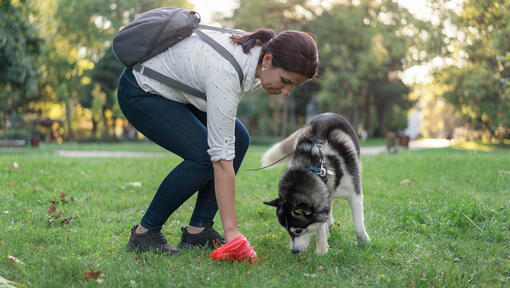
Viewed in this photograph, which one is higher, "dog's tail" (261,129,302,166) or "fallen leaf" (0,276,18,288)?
"dog's tail" (261,129,302,166)

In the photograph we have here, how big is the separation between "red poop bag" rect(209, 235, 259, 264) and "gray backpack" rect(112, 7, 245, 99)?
3.57ft

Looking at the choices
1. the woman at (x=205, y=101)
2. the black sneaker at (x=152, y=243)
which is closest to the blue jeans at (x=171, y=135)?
the woman at (x=205, y=101)

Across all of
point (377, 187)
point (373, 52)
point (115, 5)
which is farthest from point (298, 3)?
point (377, 187)

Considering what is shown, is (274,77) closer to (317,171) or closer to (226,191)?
(226,191)

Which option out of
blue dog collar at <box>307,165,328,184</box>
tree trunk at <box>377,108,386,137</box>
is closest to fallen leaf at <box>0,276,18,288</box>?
blue dog collar at <box>307,165,328,184</box>

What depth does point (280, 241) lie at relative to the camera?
3.83m

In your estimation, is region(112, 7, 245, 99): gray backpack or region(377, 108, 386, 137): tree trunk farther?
region(377, 108, 386, 137): tree trunk

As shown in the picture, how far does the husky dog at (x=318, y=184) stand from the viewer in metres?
3.44

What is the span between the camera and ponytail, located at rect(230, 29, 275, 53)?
111 inches

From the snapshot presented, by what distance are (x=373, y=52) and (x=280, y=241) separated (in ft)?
107

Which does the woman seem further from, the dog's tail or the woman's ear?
the dog's tail

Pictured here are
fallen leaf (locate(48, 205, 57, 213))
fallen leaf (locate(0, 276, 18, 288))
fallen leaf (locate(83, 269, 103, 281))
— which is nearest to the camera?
fallen leaf (locate(0, 276, 18, 288))

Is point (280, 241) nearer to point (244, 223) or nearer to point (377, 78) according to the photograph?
point (244, 223)

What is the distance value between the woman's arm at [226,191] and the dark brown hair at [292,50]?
782 millimetres
